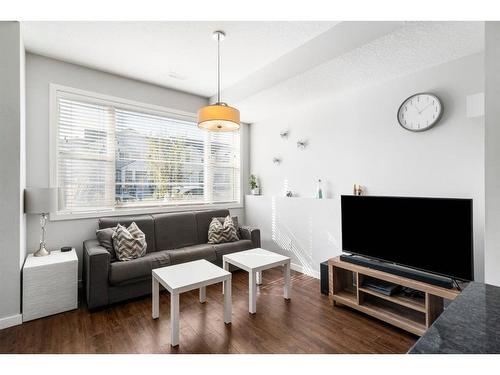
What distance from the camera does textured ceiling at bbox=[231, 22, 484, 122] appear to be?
1.98 metres

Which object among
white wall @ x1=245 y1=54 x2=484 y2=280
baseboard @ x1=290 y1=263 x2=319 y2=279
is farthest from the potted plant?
baseboard @ x1=290 y1=263 x2=319 y2=279

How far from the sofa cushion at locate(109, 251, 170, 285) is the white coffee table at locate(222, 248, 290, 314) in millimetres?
782

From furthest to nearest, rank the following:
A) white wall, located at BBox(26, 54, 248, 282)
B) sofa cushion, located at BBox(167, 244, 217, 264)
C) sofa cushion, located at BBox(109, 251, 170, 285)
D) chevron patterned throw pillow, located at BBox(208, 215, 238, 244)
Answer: chevron patterned throw pillow, located at BBox(208, 215, 238, 244), sofa cushion, located at BBox(167, 244, 217, 264), white wall, located at BBox(26, 54, 248, 282), sofa cushion, located at BBox(109, 251, 170, 285)

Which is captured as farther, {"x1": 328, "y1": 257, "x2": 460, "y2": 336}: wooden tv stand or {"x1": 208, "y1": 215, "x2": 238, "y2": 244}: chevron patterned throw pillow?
{"x1": 208, "y1": 215, "x2": 238, "y2": 244}: chevron patterned throw pillow

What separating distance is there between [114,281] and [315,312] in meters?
2.08

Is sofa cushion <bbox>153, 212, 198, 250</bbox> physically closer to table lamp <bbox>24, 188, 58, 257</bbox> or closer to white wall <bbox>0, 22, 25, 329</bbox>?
table lamp <bbox>24, 188, 58, 257</bbox>

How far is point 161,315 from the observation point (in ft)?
8.19

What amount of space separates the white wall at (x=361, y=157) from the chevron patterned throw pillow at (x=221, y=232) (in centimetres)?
70

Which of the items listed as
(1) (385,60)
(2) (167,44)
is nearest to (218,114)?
(2) (167,44)
